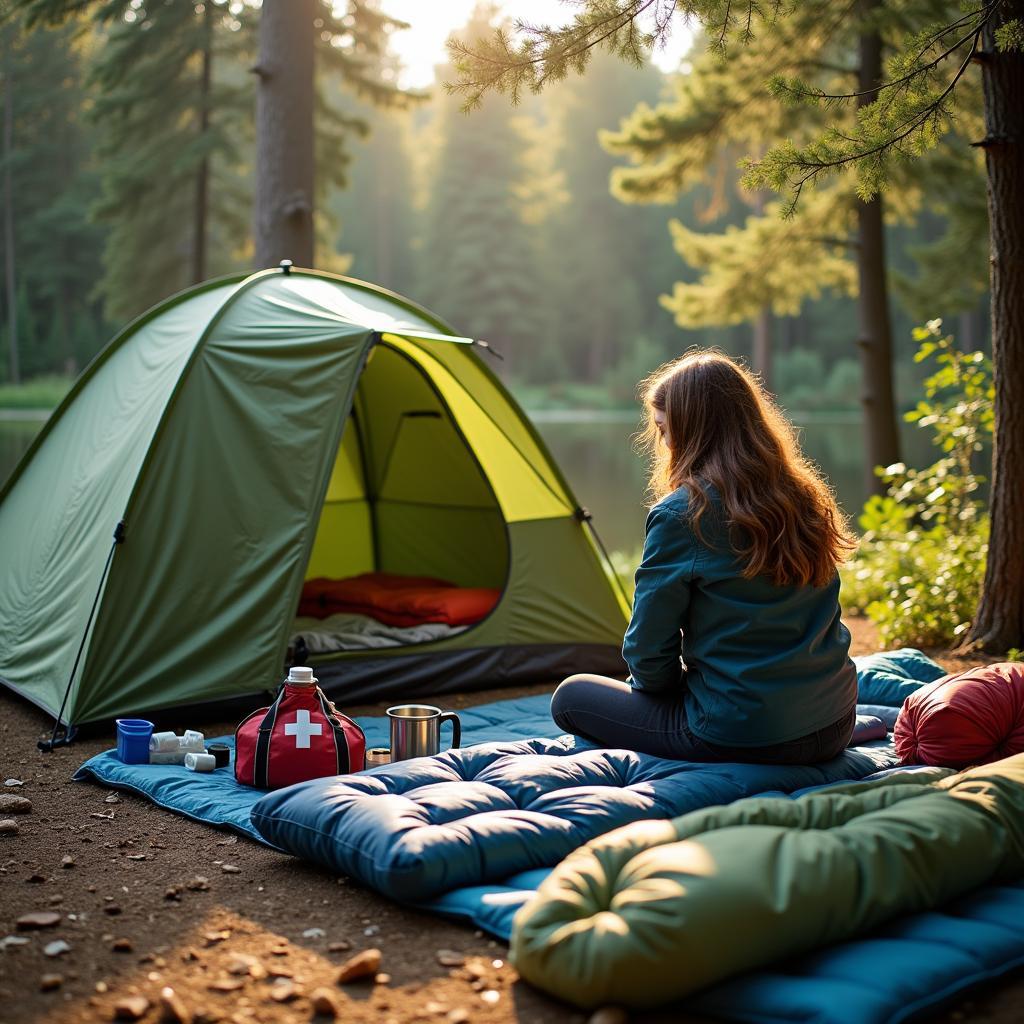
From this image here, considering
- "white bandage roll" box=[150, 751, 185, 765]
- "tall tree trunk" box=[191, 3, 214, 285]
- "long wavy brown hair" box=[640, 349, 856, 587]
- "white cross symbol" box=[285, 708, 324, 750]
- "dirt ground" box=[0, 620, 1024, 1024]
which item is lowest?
"dirt ground" box=[0, 620, 1024, 1024]

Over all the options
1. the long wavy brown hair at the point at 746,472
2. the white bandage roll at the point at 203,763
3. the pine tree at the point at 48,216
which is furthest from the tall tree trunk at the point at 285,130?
the pine tree at the point at 48,216

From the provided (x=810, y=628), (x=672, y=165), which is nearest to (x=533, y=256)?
(x=672, y=165)

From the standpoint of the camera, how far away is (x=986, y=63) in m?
4.76

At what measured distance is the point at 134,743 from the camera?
146 inches

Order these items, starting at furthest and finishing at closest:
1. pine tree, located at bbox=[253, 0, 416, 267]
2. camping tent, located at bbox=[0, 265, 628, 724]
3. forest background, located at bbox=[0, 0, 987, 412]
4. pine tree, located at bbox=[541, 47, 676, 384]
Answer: pine tree, located at bbox=[541, 47, 676, 384] → forest background, located at bbox=[0, 0, 987, 412] → pine tree, located at bbox=[253, 0, 416, 267] → camping tent, located at bbox=[0, 265, 628, 724]

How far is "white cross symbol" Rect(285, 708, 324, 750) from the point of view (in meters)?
3.38

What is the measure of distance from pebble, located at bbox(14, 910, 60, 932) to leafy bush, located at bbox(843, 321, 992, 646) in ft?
13.6

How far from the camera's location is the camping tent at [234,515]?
14.1 ft

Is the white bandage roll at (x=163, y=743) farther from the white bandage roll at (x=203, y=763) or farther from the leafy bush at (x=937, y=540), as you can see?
the leafy bush at (x=937, y=540)

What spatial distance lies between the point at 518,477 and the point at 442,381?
57cm

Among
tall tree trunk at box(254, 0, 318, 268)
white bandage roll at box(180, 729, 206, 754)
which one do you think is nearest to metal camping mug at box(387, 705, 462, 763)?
white bandage roll at box(180, 729, 206, 754)

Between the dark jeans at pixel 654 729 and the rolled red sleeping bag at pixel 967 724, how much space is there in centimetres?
30

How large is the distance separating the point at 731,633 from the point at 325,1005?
1338mm

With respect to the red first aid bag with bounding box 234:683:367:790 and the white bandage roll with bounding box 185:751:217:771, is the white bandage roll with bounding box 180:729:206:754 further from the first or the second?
the red first aid bag with bounding box 234:683:367:790
